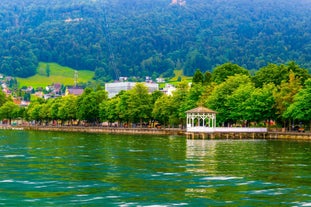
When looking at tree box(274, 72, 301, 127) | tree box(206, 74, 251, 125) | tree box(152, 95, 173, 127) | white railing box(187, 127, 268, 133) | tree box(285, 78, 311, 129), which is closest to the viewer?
tree box(285, 78, 311, 129)

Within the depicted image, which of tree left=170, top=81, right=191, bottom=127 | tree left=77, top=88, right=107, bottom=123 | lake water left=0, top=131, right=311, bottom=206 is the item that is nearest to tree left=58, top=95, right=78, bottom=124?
tree left=77, top=88, right=107, bottom=123

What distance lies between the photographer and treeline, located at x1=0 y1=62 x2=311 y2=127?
346 ft

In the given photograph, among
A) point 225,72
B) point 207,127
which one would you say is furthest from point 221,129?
point 225,72

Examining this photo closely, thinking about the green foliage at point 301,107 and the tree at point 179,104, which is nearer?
the green foliage at point 301,107

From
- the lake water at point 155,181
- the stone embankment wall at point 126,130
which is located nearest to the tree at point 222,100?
the stone embankment wall at point 126,130

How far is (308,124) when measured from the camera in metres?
108

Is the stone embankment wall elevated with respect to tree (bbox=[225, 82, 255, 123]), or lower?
lower

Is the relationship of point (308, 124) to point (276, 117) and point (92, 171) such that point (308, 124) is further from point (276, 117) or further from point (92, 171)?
point (92, 171)

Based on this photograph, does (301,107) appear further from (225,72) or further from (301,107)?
(225,72)

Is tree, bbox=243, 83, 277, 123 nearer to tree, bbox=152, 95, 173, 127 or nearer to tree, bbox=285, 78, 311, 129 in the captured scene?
tree, bbox=285, 78, 311, 129

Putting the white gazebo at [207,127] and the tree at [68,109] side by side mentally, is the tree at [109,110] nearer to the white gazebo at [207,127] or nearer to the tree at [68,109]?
the tree at [68,109]

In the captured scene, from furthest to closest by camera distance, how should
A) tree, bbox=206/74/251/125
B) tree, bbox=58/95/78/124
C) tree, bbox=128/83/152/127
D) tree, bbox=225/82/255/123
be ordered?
tree, bbox=58/95/78/124, tree, bbox=128/83/152/127, tree, bbox=206/74/251/125, tree, bbox=225/82/255/123

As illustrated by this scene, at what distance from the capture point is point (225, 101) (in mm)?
114812

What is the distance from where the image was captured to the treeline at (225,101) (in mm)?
105312
